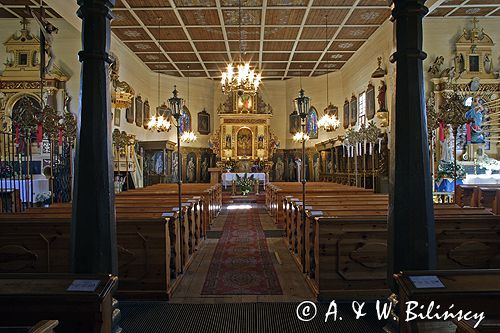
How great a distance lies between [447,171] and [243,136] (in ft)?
38.8

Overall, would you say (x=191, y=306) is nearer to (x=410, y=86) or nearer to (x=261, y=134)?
(x=410, y=86)

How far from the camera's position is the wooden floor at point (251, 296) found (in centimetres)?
411

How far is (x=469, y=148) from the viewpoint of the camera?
35.2 feet

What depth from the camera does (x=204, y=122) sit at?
66.6ft

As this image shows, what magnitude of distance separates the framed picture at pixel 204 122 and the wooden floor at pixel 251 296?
13.3 meters

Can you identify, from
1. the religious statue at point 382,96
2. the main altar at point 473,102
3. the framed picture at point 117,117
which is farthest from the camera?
the framed picture at point 117,117

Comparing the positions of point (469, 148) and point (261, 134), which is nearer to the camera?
point (469, 148)

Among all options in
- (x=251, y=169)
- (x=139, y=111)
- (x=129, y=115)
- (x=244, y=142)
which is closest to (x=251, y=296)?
(x=129, y=115)

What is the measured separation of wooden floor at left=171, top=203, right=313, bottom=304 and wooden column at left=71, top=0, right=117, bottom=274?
1.70 meters

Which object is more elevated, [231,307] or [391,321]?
[391,321]

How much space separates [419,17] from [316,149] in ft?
54.6

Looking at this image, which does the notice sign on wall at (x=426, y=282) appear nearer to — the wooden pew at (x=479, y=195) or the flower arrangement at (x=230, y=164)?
the wooden pew at (x=479, y=195)

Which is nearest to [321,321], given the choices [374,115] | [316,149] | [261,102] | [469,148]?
[469,148]

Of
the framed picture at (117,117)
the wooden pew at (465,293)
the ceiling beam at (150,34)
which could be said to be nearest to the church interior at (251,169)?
the wooden pew at (465,293)
